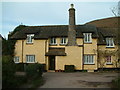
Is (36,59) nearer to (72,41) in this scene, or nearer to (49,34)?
(49,34)

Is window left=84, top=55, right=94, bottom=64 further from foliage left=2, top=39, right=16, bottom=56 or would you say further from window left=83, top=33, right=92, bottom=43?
foliage left=2, top=39, right=16, bottom=56

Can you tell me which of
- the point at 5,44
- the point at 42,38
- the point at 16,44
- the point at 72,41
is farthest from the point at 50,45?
the point at 5,44

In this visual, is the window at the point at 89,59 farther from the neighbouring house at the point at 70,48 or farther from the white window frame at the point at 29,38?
the white window frame at the point at 29,38

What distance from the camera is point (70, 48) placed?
30297mm

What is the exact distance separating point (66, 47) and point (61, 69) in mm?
3844

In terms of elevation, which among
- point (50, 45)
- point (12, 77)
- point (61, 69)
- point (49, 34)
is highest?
point (49, 34)

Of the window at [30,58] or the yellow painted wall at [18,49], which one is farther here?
the yellow painted wall at [18,49]

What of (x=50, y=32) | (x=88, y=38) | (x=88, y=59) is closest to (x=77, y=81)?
(x=88, y=59)

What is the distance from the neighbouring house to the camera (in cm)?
3030

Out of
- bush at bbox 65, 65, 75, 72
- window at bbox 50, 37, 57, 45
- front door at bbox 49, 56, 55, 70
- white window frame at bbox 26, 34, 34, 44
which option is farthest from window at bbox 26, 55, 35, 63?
bush at bbox 65, 65, 75, 72

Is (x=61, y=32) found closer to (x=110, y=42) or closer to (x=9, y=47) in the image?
(x=110, y=42)

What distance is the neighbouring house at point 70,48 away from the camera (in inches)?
1193

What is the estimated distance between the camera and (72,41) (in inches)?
1204

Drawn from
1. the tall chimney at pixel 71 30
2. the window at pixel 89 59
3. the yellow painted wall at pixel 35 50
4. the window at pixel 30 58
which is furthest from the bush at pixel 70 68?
the window at pixel 30 58
